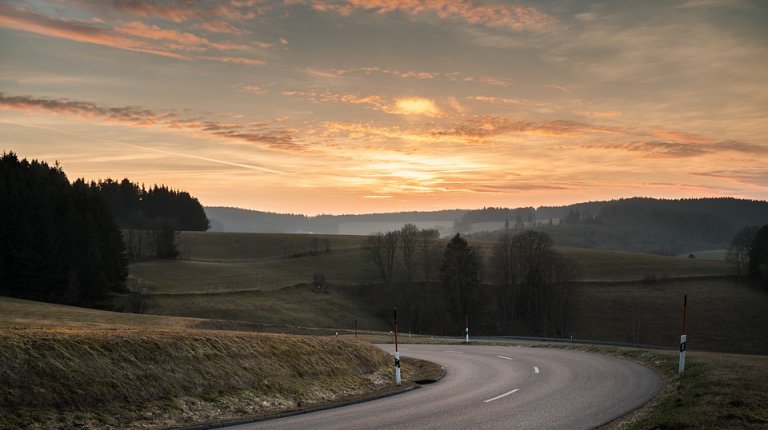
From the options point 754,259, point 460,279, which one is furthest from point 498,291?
point 754,259

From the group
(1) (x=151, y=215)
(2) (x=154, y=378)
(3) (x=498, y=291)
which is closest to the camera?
(2) (x=154, y=378)

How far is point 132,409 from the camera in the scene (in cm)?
1467

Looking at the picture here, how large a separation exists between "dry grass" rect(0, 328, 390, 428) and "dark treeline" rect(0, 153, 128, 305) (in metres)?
58.4

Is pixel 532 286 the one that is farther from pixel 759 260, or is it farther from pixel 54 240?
pixel 54 240

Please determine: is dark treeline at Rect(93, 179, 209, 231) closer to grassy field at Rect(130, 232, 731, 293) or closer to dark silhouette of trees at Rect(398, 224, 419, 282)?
grassy field at Rect(130, 232, 731, 293)

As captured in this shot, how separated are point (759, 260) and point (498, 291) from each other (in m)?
54.4

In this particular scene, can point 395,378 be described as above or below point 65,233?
below

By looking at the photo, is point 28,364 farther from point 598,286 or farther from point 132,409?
point 598,286

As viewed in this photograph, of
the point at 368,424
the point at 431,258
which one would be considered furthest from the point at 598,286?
the point at 368,424

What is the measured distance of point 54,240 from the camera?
7081cm

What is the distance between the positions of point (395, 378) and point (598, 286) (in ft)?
308

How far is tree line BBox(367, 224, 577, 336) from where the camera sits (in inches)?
3819

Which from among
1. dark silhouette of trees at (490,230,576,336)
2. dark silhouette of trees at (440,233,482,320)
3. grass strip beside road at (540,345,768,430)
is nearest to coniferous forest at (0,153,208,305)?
dark silhouette of trees at (440,233,482,320)

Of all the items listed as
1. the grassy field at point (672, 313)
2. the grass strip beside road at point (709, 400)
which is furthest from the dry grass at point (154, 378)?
the grassy field at point (672, 313)
